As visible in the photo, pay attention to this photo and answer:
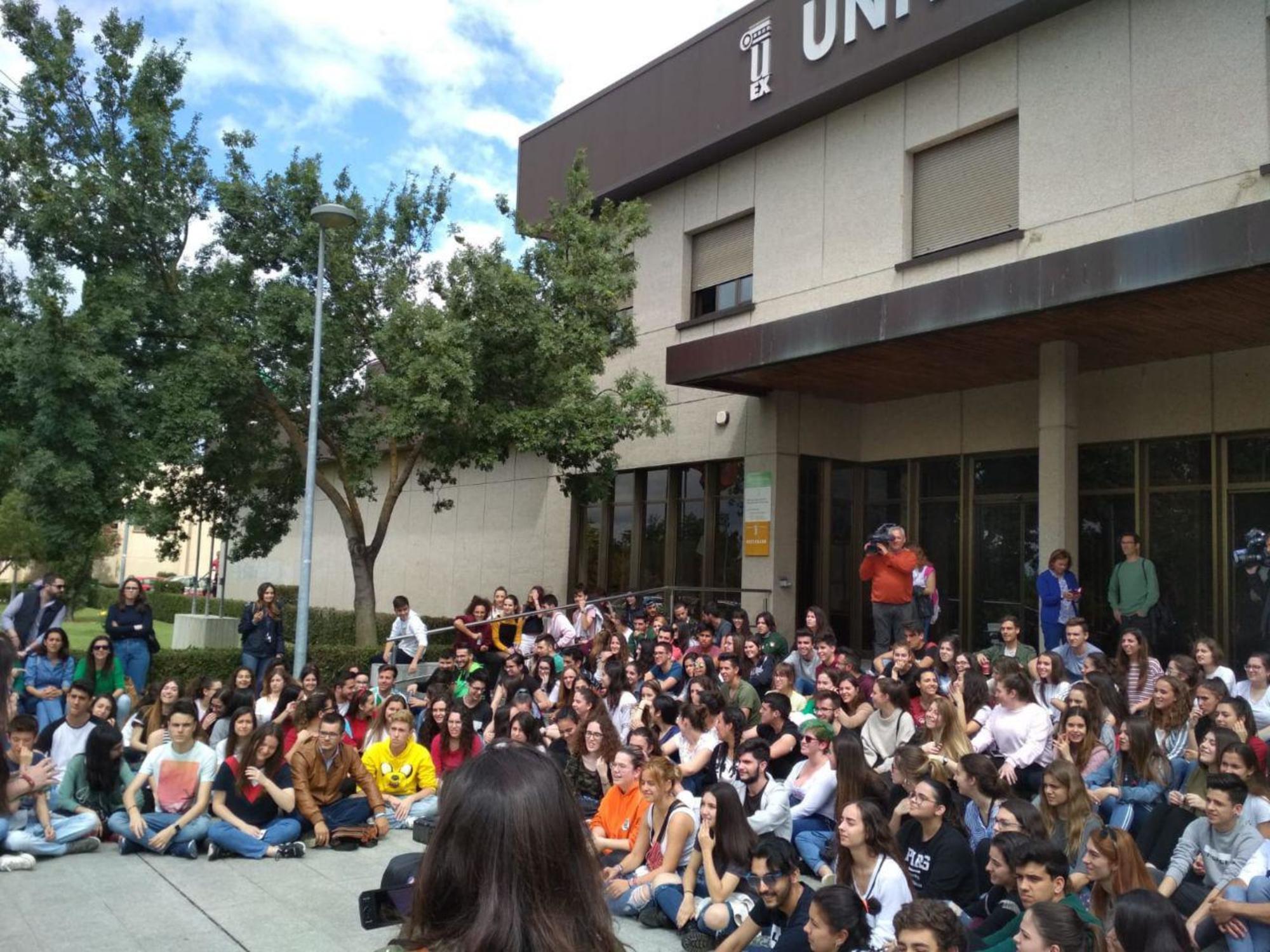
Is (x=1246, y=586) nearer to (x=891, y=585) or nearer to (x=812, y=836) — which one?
(x=891, y=585)

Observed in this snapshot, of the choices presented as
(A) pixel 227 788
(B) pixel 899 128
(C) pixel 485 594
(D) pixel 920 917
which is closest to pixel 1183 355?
(B) pixel 899 128

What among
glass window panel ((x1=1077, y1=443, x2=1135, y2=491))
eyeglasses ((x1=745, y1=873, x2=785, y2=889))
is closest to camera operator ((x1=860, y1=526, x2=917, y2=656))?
glass window panel ((x1=1077, y1=443, x2=1135, y2=491))

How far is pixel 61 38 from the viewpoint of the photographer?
48.9 feet

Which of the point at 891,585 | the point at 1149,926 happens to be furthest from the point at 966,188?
the point at 1149,926

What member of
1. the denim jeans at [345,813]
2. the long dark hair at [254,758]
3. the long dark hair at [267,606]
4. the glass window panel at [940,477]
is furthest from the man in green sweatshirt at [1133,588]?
the long dark hair at [267,606]

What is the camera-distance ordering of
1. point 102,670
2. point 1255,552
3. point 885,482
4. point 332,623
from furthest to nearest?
point 332,623, point 885,482, point 102,670, point 1255,552

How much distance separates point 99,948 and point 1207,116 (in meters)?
12.7

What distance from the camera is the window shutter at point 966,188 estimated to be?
44.6ft

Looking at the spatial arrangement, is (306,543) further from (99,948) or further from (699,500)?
(99,948)

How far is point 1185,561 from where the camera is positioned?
12617mm

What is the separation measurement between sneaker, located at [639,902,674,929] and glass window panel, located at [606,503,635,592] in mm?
12553

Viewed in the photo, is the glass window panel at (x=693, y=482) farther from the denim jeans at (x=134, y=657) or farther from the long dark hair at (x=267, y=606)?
the denim jeans at (x=134, y=657)

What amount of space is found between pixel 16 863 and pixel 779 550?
10.8 m

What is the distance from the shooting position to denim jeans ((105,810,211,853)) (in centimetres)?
839
